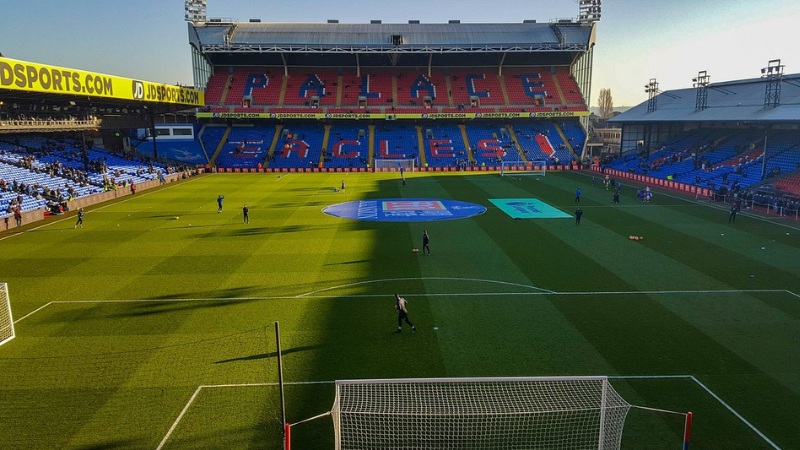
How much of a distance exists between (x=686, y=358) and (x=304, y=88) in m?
70.2

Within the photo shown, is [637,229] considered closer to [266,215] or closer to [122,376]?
[266,215]

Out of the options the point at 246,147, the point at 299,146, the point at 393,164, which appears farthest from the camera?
the point at 299,146

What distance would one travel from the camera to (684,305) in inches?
677

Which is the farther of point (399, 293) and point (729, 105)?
point (729, 105)

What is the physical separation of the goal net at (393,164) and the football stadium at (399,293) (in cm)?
280

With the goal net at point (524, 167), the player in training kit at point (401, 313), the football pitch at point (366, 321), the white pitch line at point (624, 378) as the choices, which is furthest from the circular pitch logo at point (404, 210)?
the goal net at point (524, 167)

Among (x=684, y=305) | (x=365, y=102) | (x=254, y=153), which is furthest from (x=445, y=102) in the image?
(x=684, y=305)

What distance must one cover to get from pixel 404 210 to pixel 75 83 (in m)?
25.8

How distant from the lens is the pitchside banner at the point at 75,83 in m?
30.6

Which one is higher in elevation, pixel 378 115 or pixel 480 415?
pixel 378 115

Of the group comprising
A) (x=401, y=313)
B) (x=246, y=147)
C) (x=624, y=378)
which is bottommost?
(x=624, y=378)

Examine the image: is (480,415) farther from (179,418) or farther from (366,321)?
(179,418)

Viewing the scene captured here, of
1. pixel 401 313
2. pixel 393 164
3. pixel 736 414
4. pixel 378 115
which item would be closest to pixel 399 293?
pixel 401 313

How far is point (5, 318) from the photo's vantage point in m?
15.2
